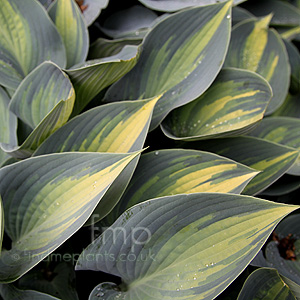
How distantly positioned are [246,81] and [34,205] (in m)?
0.57

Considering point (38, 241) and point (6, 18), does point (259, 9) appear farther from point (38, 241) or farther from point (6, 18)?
point (38, 241)

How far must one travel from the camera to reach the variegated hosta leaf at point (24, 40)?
0.86 meters

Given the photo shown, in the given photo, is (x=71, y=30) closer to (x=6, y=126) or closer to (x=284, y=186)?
(x=6, y=126)

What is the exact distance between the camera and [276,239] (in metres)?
0.91

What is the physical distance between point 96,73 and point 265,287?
0.56 metres

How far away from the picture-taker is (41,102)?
0.81 metres

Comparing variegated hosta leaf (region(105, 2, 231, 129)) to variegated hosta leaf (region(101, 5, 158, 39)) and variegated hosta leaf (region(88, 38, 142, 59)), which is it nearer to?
variegated hosta leaf (region(88, 38, 142, 59))

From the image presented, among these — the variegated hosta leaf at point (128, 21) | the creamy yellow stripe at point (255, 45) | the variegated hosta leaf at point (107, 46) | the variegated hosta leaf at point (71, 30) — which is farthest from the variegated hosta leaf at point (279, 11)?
the variegated hosta leaf at point (71, 30)

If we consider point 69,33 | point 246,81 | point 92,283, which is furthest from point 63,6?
point 92,283

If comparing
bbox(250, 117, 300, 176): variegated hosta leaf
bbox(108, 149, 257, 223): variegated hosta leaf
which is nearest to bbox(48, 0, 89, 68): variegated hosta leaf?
bbox(108, 149, 257, 223): variegated hosta leaf

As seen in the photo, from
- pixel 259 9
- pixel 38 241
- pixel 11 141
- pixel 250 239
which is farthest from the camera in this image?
pixel 259 9

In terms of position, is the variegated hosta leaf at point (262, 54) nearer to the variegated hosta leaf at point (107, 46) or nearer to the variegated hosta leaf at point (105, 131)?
the variegated hosta leaf at point (107, 46)

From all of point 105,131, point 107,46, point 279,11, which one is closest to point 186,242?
point 105,131

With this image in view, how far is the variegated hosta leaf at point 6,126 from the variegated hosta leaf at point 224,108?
0.36 m
